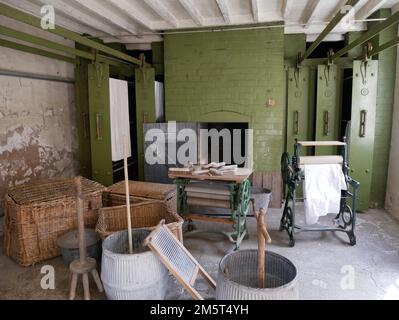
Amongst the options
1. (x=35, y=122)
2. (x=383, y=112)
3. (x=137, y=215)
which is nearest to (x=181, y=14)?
(x=35, y=122)

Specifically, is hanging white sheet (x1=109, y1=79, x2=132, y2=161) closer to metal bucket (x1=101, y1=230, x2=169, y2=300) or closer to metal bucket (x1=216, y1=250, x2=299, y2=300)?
metal bucket (x1=101, y1=230, x2=169, y2=300)

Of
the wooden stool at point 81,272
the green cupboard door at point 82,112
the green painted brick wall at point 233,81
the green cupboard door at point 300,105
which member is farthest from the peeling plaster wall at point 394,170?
the green cupboard door at point 82,112

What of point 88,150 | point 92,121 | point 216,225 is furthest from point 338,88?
point 88,150

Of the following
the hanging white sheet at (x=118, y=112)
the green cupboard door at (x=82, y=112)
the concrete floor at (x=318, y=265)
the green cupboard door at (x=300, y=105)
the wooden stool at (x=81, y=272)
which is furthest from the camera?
the green cupboard door at (x=82, y=112)

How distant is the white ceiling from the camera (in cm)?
436

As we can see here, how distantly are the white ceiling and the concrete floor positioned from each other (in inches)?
123

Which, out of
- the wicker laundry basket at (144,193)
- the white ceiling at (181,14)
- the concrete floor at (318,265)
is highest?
the white ceiling at (181,14)

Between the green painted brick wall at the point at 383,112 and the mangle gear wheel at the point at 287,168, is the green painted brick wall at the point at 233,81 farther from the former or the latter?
the green painted brick wall at the point at 383,112

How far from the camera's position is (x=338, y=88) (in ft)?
17.8

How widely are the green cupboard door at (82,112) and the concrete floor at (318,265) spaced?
7.47 feet

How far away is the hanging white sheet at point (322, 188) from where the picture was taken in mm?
3900

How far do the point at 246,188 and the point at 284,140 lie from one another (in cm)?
214

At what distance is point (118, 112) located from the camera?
564cm
